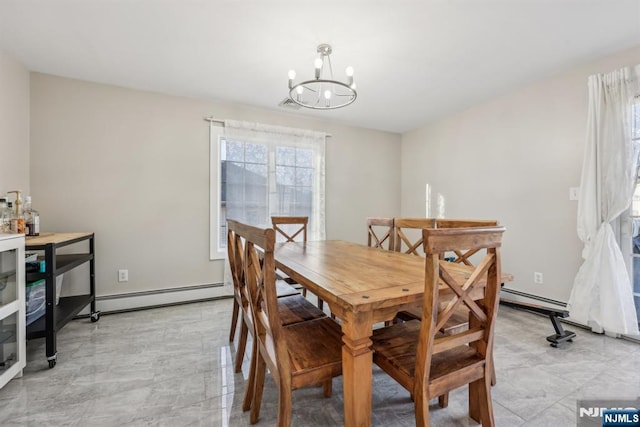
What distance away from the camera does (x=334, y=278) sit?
1.40m

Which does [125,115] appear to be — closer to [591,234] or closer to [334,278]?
[334,278]

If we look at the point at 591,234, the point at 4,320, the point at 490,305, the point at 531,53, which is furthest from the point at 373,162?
the point at 4,320

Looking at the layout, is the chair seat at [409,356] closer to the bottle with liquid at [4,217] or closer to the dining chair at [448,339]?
the dining chair at [448,339]

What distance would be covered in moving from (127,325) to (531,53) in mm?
4271

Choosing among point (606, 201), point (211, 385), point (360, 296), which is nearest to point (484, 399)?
point (360, 296)

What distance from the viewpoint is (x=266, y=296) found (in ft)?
3.62

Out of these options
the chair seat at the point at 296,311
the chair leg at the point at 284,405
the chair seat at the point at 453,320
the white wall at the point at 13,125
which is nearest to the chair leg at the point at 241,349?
the chair seat at the point at 296,311

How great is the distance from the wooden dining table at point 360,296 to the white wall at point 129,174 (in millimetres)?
1951

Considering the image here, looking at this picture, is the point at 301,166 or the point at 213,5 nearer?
the point at 213,5

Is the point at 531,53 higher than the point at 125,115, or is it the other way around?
the point at 531,53

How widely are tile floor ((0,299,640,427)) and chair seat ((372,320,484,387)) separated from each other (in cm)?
44

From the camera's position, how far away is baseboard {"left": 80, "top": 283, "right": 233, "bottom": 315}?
2840 millimetres

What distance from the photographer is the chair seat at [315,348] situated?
3.83 feet

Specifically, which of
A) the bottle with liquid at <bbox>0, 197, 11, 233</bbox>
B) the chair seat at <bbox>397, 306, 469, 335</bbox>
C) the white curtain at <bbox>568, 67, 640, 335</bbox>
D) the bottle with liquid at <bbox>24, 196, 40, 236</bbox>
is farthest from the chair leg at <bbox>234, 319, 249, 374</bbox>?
the white curtain at <bbox>568, 67, 640, 335</bbox>
